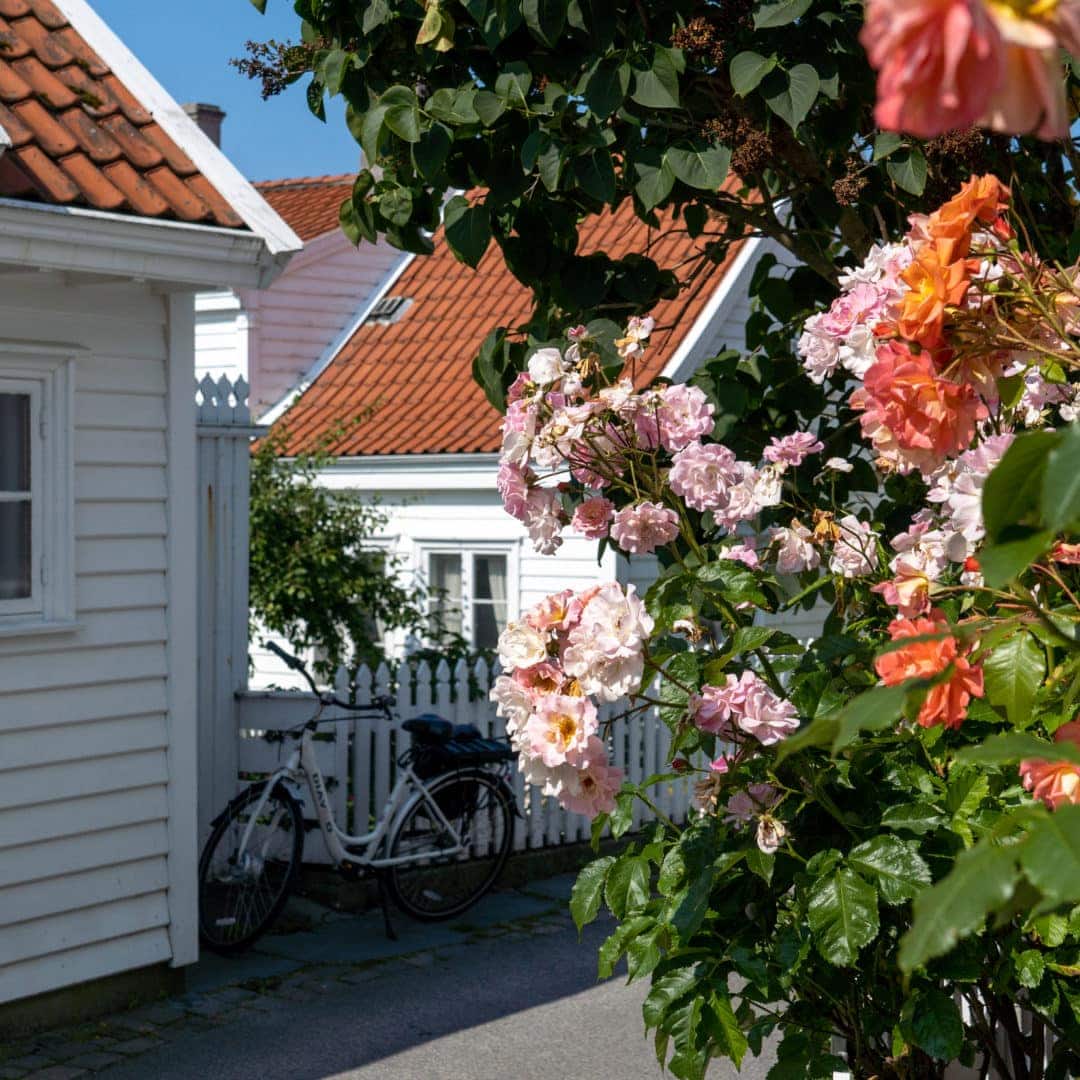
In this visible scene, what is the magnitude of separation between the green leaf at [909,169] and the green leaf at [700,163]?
0.46 m

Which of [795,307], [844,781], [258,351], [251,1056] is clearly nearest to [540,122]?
[795,307]

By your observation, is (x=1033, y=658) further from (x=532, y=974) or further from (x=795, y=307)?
(x=532, y=974)

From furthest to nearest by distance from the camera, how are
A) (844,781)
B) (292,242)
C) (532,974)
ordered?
(532,974)
(292,242)
(844,781)

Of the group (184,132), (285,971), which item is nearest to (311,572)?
(285,971)

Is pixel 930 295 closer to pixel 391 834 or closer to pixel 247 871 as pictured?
pixel 247 871

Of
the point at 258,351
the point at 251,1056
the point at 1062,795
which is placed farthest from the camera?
the point at 258,351

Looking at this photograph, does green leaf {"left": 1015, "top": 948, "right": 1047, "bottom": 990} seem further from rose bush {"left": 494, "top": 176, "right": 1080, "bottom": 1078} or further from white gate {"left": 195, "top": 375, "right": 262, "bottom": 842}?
white gate {"left": 195, "top": 375, "right": 262, "bottom": 842}

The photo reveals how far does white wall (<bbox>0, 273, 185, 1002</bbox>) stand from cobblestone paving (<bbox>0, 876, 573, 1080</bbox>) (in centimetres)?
25

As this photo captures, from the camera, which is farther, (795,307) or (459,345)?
(459,345)

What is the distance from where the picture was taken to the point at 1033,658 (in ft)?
6.70

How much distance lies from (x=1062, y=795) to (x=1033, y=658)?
0.53 metres

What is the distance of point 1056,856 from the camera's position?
1073 mm

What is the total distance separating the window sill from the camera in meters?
6.15

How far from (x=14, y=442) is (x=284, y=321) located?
10.6 m
